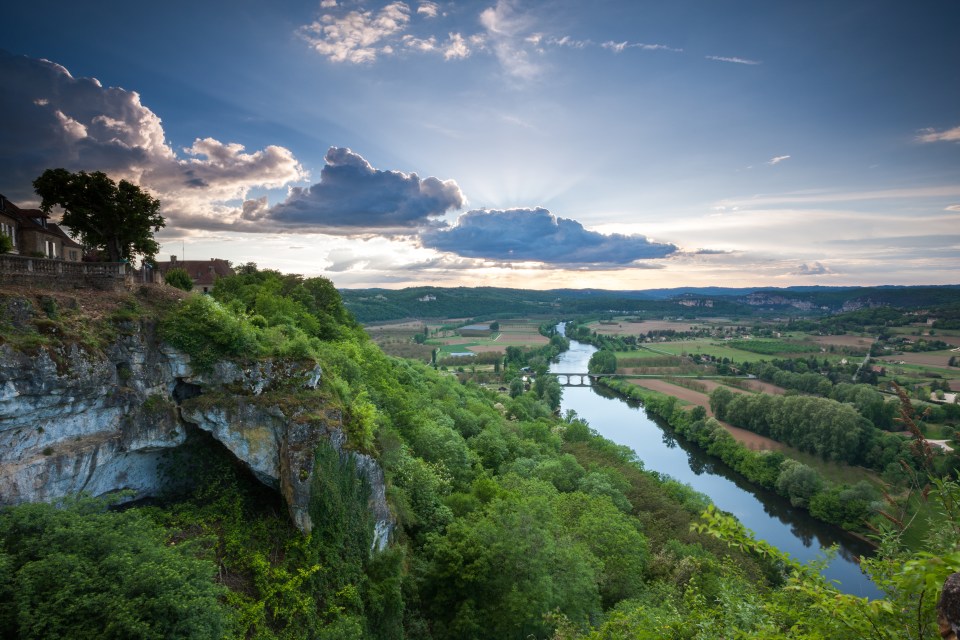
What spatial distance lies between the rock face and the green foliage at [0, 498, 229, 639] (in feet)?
6.52

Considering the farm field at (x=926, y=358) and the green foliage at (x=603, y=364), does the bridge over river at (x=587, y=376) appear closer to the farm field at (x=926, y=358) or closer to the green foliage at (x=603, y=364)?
the green foliage at (x=603, y=364)

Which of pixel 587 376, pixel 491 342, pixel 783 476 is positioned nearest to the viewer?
pixel 783 476

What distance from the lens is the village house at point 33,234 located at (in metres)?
21.4

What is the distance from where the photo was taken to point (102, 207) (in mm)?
20938

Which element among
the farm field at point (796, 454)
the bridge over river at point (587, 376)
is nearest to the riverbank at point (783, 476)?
the farm field at point (796, 454)

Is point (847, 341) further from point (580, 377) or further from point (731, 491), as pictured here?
point (731, 491)

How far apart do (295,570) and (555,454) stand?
86.5ft

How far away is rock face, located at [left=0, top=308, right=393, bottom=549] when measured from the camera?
38.8 ft

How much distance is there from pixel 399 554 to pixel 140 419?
984 centimetres

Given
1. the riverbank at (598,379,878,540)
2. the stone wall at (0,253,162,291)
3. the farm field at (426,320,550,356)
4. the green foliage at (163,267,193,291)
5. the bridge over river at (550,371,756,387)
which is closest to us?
the stone wall at (0,253,162,291)

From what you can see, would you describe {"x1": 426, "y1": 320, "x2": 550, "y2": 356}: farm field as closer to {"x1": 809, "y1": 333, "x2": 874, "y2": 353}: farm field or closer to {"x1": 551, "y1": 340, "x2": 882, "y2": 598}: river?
{"x1": 551, "y1": 340, "x2": 882, "y2": 598}: river

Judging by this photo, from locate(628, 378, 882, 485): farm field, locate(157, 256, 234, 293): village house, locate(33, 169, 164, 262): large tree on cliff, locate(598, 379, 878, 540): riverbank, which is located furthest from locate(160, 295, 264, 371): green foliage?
locate(628, 378, 882, 485): farm field

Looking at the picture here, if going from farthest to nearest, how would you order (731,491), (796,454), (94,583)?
(796,454) → (731,491) → (94,583)

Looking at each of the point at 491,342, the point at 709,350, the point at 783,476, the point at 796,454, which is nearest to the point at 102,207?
the point at 783,476
